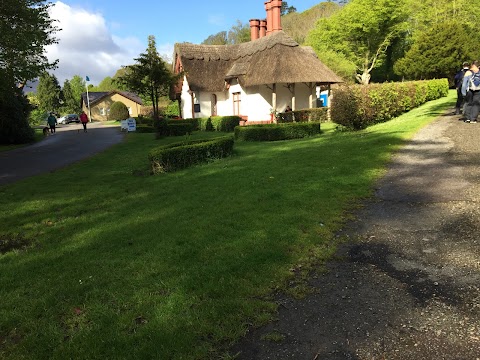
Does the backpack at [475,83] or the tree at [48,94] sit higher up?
the tree at [48,94]

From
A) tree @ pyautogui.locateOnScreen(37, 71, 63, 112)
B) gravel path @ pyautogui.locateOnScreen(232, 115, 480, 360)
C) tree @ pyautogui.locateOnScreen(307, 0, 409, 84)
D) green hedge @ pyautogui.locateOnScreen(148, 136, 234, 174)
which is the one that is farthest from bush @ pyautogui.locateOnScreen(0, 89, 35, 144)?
tree @ pyautogui.locateOnScreen(37, 71, 63, 112)

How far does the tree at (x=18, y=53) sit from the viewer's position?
18.4m

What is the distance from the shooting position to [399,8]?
146ft

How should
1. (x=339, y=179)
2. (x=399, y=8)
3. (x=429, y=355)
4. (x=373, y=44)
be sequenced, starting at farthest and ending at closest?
(x=373, y=44) → (x=399, y=8) → (x=339, y=179) → (x=429, y=355)

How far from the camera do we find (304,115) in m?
23.4

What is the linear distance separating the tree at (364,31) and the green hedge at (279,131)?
107 feet

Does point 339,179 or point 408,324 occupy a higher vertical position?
point 339,179

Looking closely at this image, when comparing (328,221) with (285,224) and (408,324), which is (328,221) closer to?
(285,224)

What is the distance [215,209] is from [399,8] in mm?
49258

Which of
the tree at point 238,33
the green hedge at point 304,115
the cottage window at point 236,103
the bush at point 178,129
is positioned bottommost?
the bush at point 178,129

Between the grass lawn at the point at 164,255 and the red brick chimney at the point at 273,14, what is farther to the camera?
the red brick chimney at the point at 273,14

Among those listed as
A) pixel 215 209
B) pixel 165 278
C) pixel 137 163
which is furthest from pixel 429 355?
pixel 137 163

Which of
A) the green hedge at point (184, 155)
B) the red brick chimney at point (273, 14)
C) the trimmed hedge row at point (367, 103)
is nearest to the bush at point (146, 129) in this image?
the red brick chimney at point (273, 14)

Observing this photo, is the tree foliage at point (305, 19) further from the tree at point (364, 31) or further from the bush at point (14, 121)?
the bush at point (14, 121)
